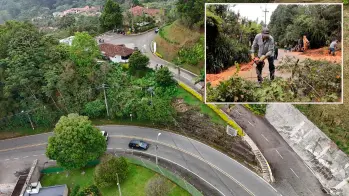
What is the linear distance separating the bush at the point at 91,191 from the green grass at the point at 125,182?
2.07ft

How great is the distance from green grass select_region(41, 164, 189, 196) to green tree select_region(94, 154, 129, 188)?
0.77m

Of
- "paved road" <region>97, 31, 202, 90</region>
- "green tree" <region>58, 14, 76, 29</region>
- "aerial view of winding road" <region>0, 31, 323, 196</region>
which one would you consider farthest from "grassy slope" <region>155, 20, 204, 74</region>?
"green tree" <region>58, 14, 76, 29</region>

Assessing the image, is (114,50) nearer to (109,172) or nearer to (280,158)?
(109,172)

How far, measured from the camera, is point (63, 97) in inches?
1351

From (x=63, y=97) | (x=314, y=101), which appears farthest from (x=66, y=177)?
(x=314, y=101)

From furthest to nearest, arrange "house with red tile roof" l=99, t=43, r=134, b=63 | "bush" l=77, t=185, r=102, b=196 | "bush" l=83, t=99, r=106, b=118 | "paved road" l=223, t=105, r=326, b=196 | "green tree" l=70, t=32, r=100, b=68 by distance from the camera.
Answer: "house with red tile roof" l=99, t=43, r=134, b=63
"green tree" l=70, t=32, r=100, b=68
"bush" l=83, t=99, r=106, b=118
"bush" l=77, t=185, r=102, b=196
"paved road" l=223, t=105, r=326, b=196

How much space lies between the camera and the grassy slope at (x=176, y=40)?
4269 centimetres

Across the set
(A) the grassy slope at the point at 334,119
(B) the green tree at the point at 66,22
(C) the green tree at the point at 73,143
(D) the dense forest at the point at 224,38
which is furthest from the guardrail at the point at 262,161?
(B) the green tree at the point at 66,22

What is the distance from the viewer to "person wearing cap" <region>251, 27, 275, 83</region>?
2128 centimetres

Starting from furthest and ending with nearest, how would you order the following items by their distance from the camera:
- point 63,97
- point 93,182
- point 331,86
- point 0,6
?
point 0,6, point 63,97, point 93,182, point 331,86

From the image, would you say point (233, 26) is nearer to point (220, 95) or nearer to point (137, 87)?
point (220, 95)

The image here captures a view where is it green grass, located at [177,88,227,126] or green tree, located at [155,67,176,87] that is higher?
green tree, located at [155,67,176,87]

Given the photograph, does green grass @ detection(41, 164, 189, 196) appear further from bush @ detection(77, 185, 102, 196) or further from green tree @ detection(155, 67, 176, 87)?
green tree @ detection(155, 67, 176, 87)

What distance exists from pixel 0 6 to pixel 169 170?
151208mm
